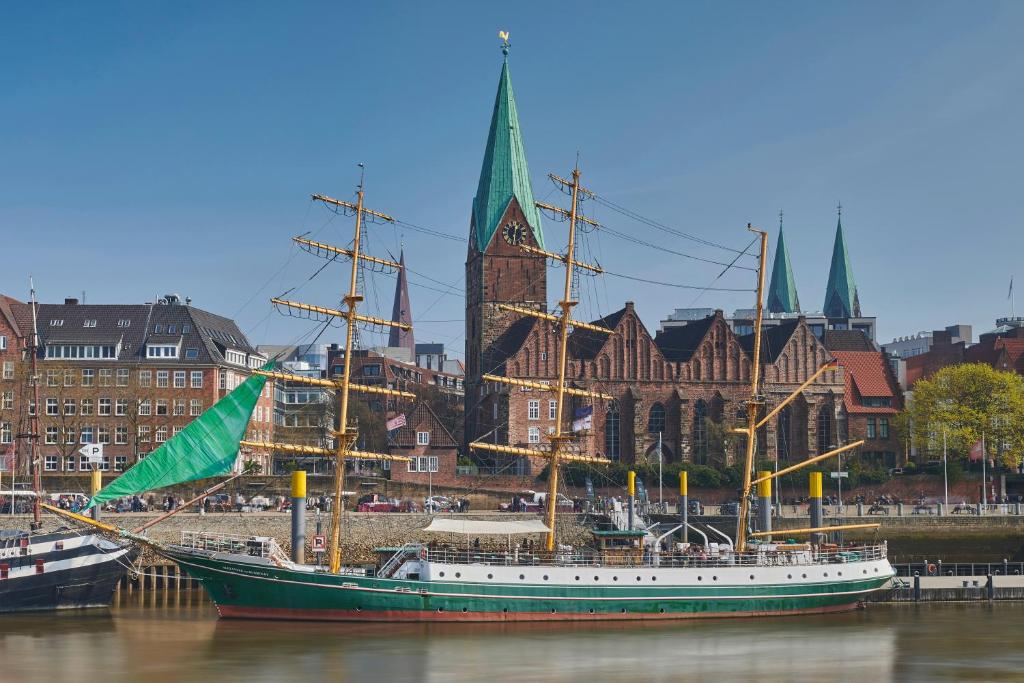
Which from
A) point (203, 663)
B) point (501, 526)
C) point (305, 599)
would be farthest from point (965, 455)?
point (203, 663)

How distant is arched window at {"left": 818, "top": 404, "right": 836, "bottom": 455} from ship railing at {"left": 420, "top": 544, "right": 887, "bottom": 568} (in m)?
54.9

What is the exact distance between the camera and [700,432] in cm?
11281

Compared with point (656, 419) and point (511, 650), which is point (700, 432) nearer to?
point (656, 419)

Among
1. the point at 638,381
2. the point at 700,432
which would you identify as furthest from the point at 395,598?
the point at 700,432

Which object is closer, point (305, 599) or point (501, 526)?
point (305, 599)

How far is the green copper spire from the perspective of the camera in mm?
122250

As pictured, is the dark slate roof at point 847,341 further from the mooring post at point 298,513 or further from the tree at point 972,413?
the mooring post at point 298,513

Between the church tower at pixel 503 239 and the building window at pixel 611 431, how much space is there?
1361 cm

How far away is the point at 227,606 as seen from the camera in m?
53.0

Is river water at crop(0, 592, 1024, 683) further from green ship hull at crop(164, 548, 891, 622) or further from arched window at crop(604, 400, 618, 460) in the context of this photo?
arched window at crop(604, 400, 618, 460)

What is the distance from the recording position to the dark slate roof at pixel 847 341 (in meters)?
135

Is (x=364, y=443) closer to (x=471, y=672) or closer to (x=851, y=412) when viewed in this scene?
(x=851, y=412)

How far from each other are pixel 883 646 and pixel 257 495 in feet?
161

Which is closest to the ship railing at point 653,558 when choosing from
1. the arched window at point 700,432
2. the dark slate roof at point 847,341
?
the arched window at point 700,432
